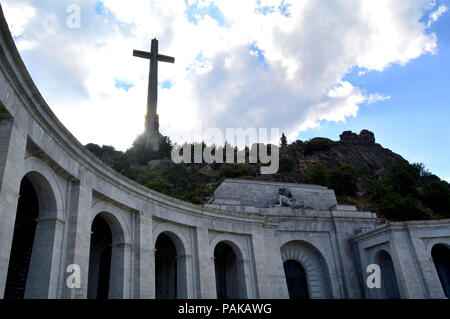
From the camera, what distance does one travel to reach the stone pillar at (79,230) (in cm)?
1324

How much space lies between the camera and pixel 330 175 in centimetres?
6147

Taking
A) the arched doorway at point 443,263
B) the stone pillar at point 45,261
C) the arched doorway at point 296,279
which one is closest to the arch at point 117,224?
the stone pillar at point 45,261

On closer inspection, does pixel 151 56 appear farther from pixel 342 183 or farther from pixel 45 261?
pixel 45 261

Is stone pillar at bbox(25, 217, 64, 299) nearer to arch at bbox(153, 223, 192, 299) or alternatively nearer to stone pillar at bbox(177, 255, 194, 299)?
arch at bbox(153, 223, 192, 299)

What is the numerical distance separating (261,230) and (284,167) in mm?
48807

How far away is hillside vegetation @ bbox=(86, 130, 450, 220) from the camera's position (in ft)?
167

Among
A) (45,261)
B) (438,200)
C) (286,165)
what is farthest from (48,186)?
(286,165)

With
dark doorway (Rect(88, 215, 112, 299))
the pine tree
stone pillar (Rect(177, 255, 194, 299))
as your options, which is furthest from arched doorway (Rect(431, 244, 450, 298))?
the pine tree

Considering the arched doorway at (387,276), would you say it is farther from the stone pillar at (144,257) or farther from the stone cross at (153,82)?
the stone cross at (153,82)

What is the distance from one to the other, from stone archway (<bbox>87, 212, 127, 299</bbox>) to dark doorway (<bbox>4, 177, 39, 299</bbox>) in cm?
270

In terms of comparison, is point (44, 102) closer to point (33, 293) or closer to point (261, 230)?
point (33, 293)

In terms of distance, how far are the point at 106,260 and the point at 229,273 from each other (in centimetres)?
816

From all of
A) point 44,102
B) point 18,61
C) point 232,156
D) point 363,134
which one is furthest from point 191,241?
point 363,134

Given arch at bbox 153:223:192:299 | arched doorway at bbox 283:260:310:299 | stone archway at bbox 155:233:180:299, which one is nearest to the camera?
arch at bbox 153:223:192:299
